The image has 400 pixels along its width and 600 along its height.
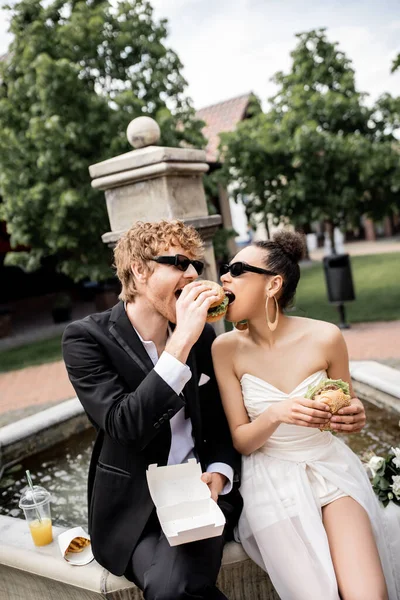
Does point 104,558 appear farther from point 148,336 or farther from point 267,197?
point 267,197

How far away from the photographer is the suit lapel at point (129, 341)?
2.55 meters

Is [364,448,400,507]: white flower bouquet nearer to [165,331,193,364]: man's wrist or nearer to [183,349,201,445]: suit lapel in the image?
[183,349,201,445]: suit lapel

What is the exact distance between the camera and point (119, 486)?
2.48 meters

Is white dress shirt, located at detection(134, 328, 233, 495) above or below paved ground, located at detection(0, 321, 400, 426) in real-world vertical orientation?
above

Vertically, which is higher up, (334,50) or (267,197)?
(334,50)

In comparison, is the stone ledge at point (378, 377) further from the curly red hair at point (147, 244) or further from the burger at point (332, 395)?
the curly red hair at point (147, 244)

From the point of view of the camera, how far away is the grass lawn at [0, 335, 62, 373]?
12.0m

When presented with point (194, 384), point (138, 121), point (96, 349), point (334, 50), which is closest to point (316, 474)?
point (194, 384)

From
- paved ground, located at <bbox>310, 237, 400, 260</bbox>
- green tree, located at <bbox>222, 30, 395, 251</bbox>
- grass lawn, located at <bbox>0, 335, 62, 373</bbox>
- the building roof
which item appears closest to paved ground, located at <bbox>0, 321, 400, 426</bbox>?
grass lawn, located at <bbox>0, 335, 62, 373</bbox>

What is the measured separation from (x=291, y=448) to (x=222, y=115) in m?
25.3

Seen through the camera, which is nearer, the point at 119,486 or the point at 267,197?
the point at 119,486

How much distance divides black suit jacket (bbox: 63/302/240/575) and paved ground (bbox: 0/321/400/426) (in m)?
5.40

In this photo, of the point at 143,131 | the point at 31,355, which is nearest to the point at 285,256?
the point at 143,131

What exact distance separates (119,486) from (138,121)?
2.93 meters
